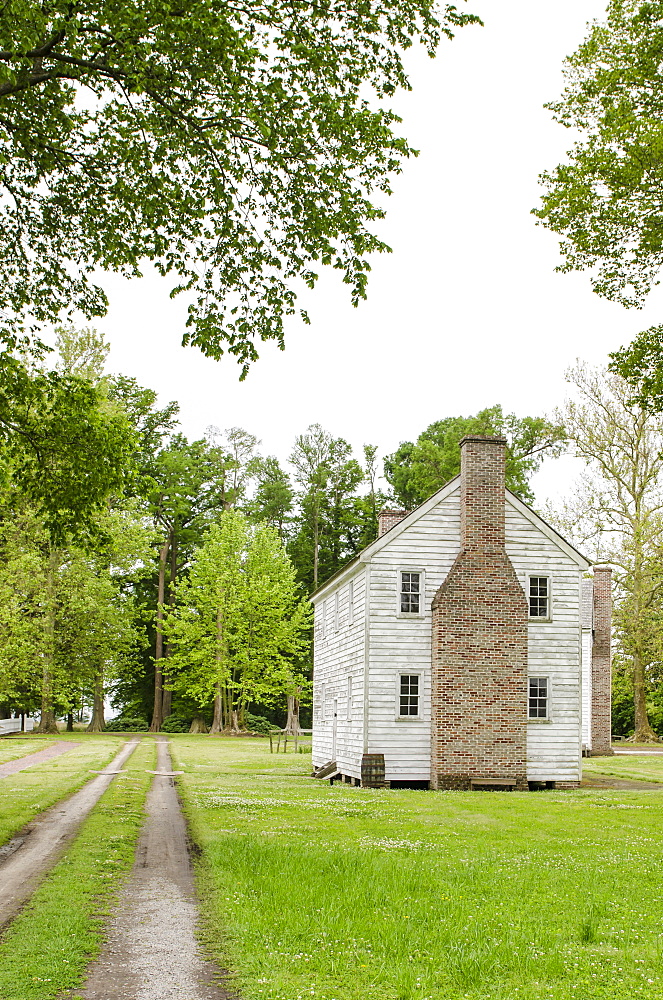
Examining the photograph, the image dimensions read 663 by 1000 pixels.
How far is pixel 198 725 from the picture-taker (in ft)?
192

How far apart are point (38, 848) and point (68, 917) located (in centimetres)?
432

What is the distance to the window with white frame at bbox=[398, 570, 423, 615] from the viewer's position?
23500mm

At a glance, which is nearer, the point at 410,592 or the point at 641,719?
the point at 410,592

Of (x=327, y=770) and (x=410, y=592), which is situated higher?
(x=410, y=592)

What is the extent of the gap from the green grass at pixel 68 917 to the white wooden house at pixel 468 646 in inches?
362

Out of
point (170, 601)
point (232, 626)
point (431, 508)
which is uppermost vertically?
point (431, 508)

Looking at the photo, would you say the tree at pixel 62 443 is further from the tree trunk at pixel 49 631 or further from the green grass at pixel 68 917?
the tree trunk at pixel 49 631

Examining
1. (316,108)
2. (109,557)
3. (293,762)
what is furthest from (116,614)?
(316,108)

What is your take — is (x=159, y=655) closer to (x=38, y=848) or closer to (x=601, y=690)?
(x=601, y=690)

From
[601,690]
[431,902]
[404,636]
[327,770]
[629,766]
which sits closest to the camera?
[431,902]

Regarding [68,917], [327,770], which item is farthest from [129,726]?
[68,917]

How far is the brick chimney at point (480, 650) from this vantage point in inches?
878

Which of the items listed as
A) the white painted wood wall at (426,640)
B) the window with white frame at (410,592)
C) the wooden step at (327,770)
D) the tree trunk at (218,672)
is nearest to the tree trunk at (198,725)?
the tree trunk at (218,672)

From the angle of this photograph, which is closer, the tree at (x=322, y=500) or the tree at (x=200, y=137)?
the tree at (x=200, y=137)
